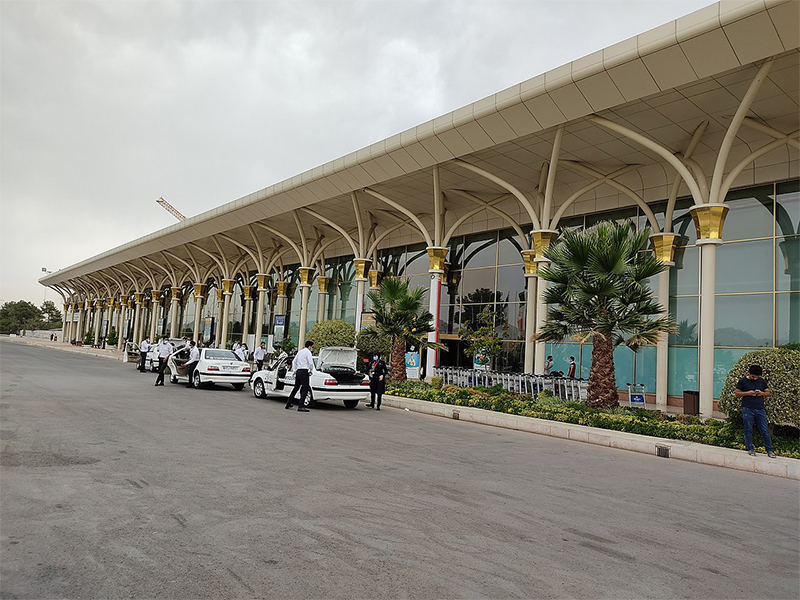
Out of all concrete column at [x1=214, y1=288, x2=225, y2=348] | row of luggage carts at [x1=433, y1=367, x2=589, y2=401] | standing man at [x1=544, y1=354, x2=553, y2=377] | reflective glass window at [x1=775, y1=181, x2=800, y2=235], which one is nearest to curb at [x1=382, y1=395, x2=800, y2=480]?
row of luggage carts at [x1=433, y1=367, x2=589, y2=401]

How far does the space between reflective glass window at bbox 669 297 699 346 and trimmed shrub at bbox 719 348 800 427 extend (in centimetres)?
965

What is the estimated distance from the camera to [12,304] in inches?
5881

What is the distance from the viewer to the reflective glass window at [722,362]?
19.3m

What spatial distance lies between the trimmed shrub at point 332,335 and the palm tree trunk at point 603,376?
13968 mm

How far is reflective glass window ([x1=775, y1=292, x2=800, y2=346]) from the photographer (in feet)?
59.1

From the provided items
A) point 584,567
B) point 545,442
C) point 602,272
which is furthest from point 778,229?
point 584,567

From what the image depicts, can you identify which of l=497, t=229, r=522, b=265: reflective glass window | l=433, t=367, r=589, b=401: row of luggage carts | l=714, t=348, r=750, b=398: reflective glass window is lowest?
l=433, t=367, r=589, b=401: row of luggage carts

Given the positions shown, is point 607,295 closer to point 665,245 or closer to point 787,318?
point 787,318

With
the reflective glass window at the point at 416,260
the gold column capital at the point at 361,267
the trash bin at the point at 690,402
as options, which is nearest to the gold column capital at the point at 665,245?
the trash bin at the point at 690,402

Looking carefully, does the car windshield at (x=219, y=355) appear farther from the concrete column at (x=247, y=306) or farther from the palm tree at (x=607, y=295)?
the concrete column at (x=247, y=306)

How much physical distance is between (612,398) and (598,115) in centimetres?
832

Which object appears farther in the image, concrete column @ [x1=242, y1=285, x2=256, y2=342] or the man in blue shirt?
concrete column @ [x1=242, y1=285, x2=256, y2=342]

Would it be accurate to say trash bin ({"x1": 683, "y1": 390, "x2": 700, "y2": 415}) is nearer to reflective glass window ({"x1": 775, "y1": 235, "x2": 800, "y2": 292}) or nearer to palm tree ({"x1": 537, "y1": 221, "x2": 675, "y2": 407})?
palm tree ({"x1": 537, "y1": 221, "x2": 675, "y2": 407})

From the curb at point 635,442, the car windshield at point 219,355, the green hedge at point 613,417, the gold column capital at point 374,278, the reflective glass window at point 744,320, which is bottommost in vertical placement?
the curb at point 635,442
